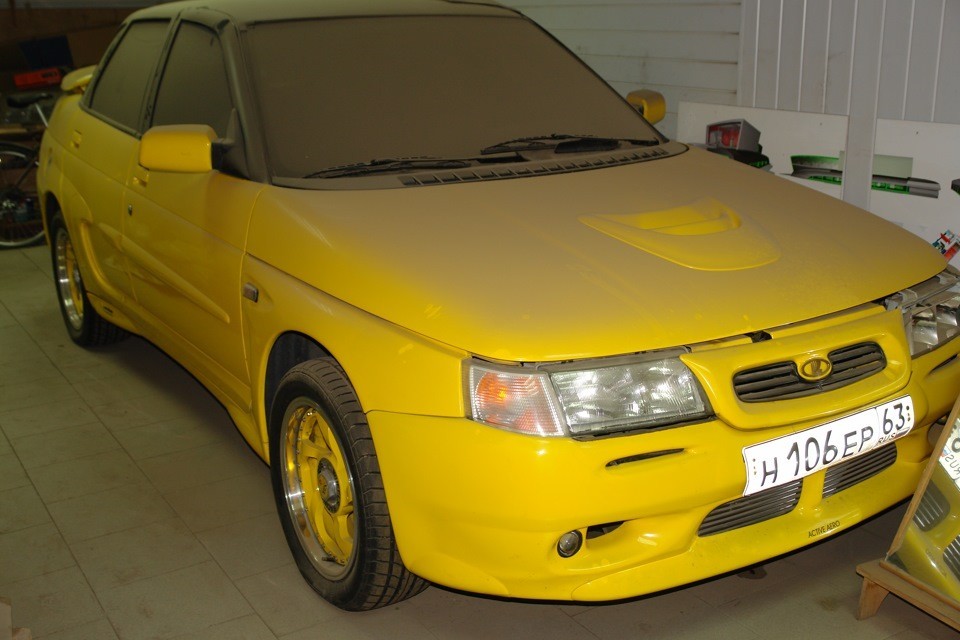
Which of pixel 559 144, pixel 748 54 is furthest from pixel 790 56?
pixel 559 144

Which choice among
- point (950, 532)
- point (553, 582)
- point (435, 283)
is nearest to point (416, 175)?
point (435, 283)

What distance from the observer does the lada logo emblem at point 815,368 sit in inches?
97.9

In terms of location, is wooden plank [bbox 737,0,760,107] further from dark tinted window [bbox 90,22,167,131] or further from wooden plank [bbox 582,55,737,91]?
dark tinted window [bbox 90,22,167,131]

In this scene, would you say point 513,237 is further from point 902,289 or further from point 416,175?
point 902,289

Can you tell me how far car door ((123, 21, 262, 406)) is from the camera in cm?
320

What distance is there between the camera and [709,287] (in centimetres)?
255

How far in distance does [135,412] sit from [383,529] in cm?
218

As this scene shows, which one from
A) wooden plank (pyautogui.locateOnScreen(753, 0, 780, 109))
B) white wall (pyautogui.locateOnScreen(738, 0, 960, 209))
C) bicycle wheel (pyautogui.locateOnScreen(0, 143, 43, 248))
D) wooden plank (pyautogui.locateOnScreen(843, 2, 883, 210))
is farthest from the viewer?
bicycle wheel (pyautogui.locateOnScreen(0, 143, 43, 248))

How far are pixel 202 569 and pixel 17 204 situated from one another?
16.7 feet

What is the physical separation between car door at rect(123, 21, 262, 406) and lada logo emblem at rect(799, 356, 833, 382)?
1.62 metres

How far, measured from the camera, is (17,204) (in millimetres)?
7348

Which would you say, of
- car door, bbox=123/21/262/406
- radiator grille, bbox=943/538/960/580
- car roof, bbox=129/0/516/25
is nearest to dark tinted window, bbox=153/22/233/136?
car door, bbox=123/21/262/406

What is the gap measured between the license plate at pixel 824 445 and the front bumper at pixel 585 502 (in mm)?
25

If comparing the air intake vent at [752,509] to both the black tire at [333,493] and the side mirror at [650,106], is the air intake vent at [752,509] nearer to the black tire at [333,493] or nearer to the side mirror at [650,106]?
the black tire at [333,493]
